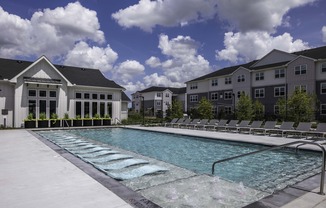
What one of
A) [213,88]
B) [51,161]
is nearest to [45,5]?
[51,161]

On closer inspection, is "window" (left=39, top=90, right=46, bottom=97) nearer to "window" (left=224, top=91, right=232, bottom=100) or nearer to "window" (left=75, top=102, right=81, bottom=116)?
"window" (left=75, top=102, right=81, bottom=116)

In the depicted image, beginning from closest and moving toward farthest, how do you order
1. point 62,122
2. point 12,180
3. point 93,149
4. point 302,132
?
point 12,180 → point 93,149 → point 302,132 → point 62,122

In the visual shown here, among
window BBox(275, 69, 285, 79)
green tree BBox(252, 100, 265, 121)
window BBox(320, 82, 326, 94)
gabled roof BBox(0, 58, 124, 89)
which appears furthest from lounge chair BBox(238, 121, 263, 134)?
window BBox(275, 69, 285, 79)

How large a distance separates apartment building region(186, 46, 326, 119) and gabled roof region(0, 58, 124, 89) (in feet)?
61.5

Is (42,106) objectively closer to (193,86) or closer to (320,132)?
(320,132)

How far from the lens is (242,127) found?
18.2 m

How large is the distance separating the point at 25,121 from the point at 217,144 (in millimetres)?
17135

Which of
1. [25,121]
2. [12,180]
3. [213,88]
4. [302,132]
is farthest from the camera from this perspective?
[213,88]

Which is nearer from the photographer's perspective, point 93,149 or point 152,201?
point 152,201

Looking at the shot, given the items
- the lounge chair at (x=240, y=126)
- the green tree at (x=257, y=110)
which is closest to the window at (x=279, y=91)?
the green tree at (x=257, y=110)

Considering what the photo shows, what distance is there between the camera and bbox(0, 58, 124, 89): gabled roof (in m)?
23.5

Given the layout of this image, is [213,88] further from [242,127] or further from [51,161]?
[51,161]

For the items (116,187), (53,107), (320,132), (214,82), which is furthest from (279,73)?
(116,187)

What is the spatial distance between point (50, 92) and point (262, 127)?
793 inches
